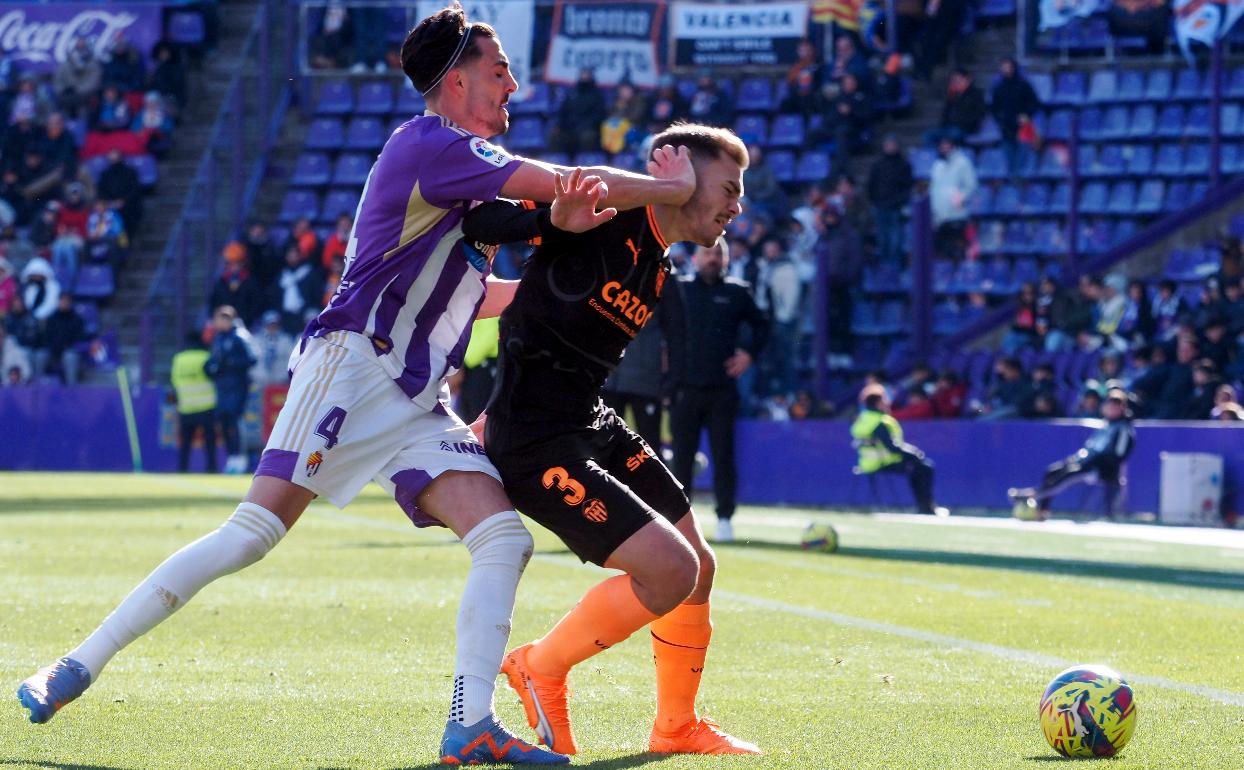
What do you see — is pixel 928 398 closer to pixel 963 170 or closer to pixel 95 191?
pixel 963 170

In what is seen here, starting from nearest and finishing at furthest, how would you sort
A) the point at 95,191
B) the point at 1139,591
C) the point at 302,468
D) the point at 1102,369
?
the point at 302,468 → the point at 1139,591 → the point at 1102,369 → the point at 95,191

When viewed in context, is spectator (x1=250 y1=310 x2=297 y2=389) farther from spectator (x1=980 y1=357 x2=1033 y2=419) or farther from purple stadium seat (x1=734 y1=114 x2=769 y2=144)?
spectator (x1=980 y1=357 x2=1033 y2=419)

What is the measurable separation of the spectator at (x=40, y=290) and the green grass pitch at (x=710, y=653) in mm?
13970

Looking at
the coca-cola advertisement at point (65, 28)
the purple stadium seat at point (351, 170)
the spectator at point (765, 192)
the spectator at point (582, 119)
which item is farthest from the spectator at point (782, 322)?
the coca-cola advertisement at point (65, 28)

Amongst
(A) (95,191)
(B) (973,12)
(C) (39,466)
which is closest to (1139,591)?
(B) (973,12)

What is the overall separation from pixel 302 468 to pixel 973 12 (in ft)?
74.6

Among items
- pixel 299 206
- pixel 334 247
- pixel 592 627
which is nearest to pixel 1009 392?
pixel 334 247

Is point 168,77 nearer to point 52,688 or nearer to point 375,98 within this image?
point 375,98

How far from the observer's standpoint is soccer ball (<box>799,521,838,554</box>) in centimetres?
1291

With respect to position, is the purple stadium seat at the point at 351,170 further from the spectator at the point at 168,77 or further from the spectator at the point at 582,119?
the spectator at the point at 582,119

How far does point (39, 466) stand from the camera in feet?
86.8

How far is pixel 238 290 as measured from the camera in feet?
86.0

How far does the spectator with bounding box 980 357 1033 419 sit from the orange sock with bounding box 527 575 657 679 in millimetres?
14981

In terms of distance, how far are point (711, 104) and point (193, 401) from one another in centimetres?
763
